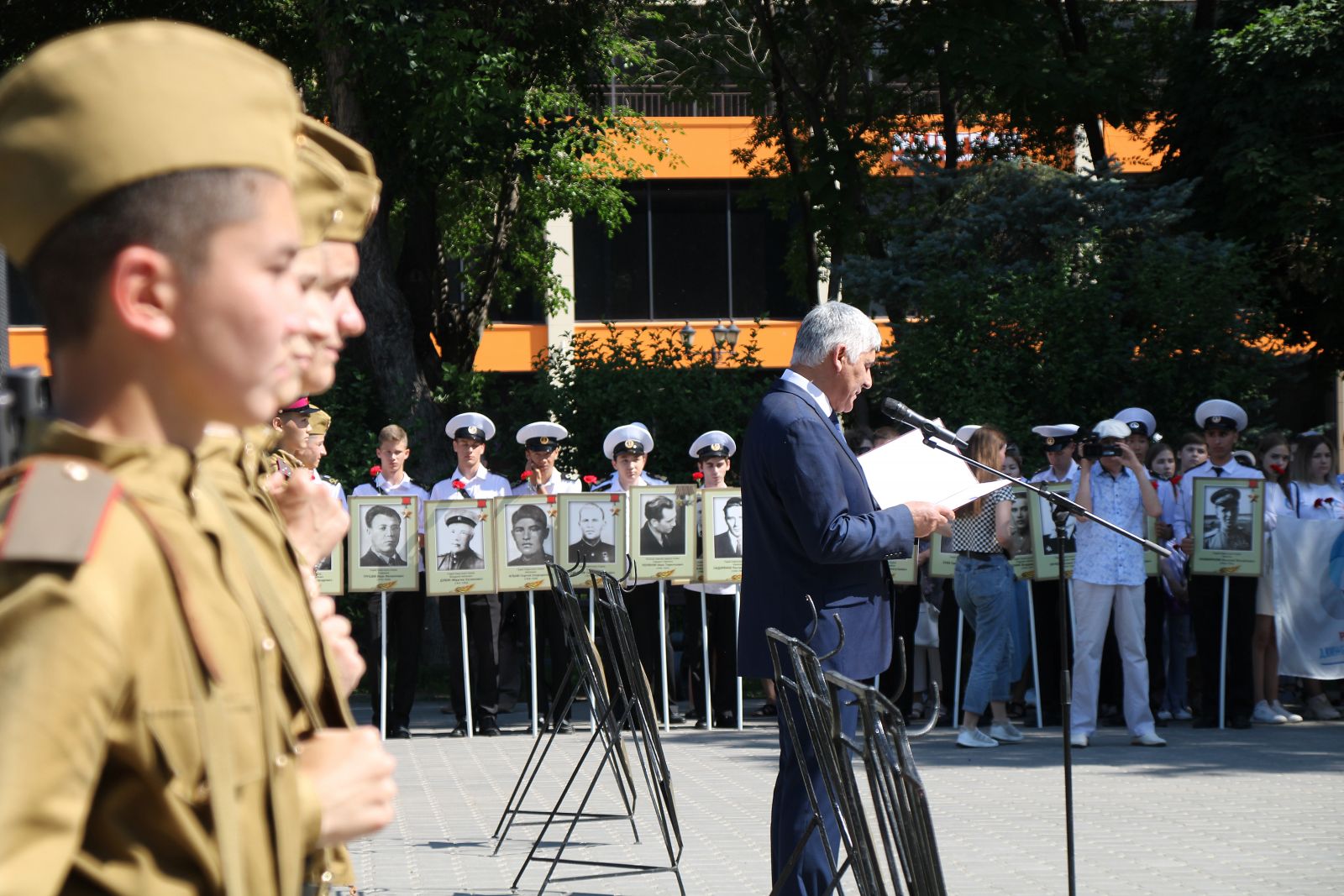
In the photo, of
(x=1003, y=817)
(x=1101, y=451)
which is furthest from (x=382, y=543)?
(x=1003, y=817)

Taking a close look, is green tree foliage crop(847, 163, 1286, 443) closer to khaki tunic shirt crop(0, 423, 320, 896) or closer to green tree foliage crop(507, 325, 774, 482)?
green tree foliage crop(507, 325, 774, 482)

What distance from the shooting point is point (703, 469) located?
14344mm

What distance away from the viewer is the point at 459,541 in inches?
529

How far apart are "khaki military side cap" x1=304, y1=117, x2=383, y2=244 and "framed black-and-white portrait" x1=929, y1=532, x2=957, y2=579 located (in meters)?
11.4

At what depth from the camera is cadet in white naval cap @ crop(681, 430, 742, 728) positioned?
1373 centimetres

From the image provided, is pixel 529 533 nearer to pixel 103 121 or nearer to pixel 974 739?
pixel 974 739

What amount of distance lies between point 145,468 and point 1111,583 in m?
11.0

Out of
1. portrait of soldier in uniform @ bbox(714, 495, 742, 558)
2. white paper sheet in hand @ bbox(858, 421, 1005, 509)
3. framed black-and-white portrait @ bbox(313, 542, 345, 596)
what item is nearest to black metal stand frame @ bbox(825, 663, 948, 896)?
white paper sheet in hand @ bbox(858, 421, 1005, 509)

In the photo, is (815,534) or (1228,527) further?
(1228,527)

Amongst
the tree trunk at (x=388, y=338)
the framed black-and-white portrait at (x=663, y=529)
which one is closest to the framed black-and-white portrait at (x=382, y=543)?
the framed black-and-white portrait at (x=663, y=529)

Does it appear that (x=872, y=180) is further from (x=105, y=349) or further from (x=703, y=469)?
(x=105, y=349)

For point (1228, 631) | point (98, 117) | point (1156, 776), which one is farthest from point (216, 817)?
point (1228, 631)

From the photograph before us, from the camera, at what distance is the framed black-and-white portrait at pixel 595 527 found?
13453 mm

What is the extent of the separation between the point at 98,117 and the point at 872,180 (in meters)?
25.0
